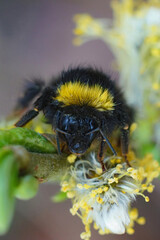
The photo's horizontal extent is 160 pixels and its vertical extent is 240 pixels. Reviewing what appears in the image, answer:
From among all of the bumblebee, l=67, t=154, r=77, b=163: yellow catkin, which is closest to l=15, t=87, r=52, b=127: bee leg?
the bumblebee

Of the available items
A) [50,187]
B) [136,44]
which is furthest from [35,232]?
[136,44]

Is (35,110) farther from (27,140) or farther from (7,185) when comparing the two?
(7,185)

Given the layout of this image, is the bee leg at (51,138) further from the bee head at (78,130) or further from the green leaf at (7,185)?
the green leaf at (7,185)

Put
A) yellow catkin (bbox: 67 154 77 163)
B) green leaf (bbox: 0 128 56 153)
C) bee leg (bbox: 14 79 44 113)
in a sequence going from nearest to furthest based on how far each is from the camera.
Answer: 1. green leaf (bbox: 0 128 56 153)
2. yellow catkin (bbox: 67 154 77 163)
3. bee leg (bbox: 14 79 44 113)

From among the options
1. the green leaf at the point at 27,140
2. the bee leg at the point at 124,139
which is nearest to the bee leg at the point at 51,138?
the green leaf at the point at 27,140

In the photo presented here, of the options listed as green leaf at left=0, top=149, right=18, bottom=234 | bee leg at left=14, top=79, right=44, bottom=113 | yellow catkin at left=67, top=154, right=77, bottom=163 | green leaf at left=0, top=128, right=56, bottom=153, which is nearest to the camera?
green leaf at left=0, top=149, right=18, bottom=234

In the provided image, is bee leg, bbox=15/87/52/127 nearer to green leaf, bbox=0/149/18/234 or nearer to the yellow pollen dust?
the yellow pollen dust

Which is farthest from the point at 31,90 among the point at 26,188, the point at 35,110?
the point at 26,188

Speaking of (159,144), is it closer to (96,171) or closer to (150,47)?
(150,47)
